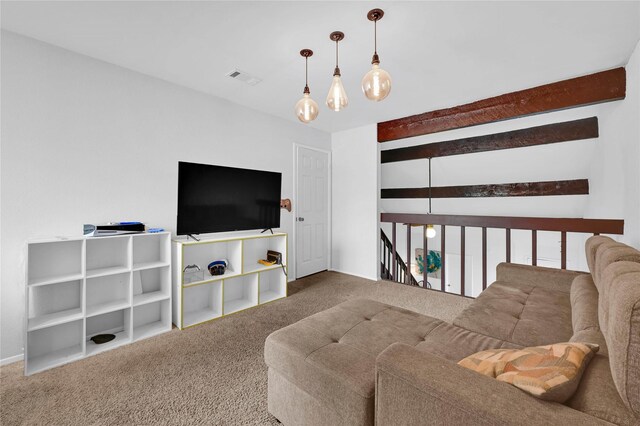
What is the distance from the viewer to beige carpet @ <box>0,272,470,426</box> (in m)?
1.52

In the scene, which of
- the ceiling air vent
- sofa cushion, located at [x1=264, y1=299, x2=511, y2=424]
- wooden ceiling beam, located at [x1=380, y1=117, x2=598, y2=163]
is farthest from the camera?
wooden ceiling beam, located at [x1=380, y1=117, x2=598, y2=163]

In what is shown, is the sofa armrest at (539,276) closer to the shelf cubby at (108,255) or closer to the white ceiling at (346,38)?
the white ceiling at (346,38)

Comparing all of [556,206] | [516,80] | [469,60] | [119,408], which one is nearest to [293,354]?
[119,408]

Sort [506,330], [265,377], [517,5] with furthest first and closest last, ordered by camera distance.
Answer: [265,377] < [517,5] < [506,330]

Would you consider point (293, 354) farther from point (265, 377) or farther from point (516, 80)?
point (516, 80)

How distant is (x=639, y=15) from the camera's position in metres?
1.81

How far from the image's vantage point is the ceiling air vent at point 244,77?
261 cm

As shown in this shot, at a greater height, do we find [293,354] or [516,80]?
[516,80]

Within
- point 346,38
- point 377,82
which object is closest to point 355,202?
point 346,38

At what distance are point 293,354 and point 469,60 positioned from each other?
266 cm

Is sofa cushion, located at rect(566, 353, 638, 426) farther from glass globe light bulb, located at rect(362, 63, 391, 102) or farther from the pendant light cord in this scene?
the pendant light cord

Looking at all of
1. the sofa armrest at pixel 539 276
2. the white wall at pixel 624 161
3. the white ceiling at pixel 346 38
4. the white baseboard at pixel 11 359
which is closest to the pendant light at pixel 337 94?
the white ceiling at pixel 346 38

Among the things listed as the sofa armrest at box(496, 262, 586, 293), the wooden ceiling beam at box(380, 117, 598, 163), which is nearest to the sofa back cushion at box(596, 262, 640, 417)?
the sofa armrest at box(496, 262, 586, 293)

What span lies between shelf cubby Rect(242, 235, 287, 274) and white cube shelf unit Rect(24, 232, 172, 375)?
0.98 m
